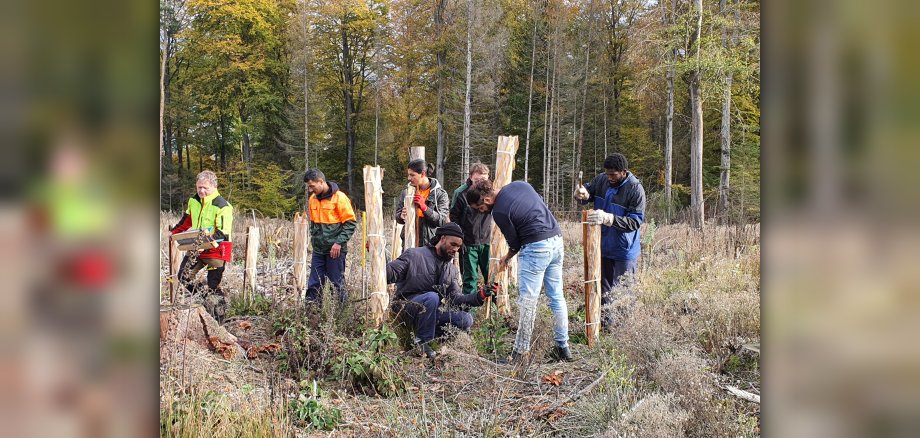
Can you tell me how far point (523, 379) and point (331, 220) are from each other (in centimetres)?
298

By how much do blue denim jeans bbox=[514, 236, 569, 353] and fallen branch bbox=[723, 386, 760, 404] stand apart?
4.61 ft

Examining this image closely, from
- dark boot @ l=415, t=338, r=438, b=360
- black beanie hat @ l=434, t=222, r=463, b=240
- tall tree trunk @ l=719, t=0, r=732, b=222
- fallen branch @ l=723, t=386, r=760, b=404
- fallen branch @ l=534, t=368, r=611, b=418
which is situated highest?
tall tree trunk @ l=719, t=0, r=732, b=222

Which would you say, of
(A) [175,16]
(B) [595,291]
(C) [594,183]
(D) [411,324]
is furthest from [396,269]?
(A) [175,16]

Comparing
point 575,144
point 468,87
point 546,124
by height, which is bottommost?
point 575,144

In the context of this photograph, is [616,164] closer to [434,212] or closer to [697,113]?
[434,212]

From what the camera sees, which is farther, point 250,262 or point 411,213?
point 411,213

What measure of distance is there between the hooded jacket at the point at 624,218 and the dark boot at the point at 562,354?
3.64 feet

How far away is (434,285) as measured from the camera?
5.54 metres

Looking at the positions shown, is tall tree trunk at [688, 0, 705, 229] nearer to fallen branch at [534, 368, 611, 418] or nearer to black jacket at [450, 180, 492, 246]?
black jacket at [450, 180, 492, 246]

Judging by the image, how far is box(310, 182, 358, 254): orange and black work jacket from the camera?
21.8 ft

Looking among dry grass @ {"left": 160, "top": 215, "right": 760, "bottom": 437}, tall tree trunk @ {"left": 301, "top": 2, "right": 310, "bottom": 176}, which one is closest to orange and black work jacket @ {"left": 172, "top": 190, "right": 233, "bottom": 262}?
dry grass @ {"left": 160, "top": 215, "right": 760, "bottom": 437}

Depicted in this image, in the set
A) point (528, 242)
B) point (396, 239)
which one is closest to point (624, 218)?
point (528, 242)
